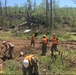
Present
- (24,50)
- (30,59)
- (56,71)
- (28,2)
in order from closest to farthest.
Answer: (30,59) → (56,71) → (24,50) → (28,2)

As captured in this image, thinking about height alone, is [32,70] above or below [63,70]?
above

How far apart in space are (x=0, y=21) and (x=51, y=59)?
25.2 meters

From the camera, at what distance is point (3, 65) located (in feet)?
52.5

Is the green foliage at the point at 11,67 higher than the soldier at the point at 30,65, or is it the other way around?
the soldier at the point at 30,65

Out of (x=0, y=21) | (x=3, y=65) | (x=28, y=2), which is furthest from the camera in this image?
(x=28, y=2)

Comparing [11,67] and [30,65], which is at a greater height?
[30,65]

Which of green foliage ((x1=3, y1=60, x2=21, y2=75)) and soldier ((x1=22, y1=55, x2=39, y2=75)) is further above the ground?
soldier ((x1=22, y1=55, x2=39, y2=75))

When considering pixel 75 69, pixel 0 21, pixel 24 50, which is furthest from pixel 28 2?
pixel 75 69

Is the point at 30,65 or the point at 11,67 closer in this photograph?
the point at 30,65

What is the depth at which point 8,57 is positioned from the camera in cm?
1756

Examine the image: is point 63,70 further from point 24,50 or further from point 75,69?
point 24,50

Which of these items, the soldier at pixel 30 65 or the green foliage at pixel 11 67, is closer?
the soldier at pixel 30 65

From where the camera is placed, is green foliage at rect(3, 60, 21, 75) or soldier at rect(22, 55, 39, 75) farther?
green foliage at rect(3, 60, 21, 75)

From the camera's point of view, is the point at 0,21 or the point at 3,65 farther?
the point at 0,21
